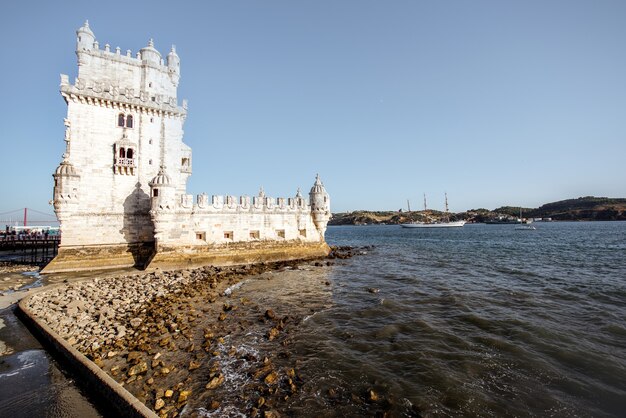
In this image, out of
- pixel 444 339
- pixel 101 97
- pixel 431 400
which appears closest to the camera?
pixel 431 400

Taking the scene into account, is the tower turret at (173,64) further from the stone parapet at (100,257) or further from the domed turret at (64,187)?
the stone parapet at (100,257)

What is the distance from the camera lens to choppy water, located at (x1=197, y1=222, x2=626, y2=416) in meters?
6.41

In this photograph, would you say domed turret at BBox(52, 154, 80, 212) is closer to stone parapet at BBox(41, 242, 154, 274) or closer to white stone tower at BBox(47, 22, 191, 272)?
white stone tower at BBox(47, 22, 191, 272)

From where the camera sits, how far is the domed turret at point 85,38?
67.2ft

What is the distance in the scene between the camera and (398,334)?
1016 cm

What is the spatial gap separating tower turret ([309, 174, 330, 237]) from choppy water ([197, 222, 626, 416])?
11.4m

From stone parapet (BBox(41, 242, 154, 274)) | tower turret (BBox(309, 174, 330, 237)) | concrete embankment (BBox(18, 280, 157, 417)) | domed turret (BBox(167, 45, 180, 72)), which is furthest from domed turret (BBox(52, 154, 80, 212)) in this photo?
tower turret (BBox(309, 174, 330, 237))

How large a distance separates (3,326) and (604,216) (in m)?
198

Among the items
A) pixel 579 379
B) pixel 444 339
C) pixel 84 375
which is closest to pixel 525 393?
pixel 579 379

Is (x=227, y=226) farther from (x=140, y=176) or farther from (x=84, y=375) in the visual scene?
(x=84, y=375)

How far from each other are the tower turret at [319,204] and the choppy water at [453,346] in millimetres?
11399

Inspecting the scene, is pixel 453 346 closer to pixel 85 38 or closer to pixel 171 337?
pixel 171 337

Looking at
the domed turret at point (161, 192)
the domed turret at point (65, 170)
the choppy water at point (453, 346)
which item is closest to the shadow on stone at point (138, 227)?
the domed turret at point (161, 192)

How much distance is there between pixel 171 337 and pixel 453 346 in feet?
30.0
